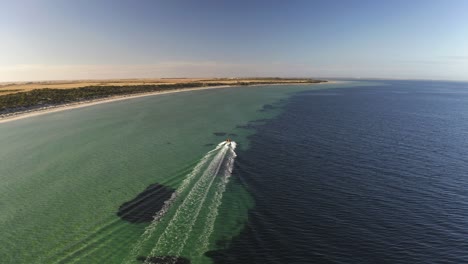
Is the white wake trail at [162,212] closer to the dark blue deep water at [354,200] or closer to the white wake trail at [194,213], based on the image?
the white wake trail at [194,213]

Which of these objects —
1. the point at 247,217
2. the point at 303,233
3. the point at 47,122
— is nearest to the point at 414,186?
the point at 303,233

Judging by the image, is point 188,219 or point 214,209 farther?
point 214,209

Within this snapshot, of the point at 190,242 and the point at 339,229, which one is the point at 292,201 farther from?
the point at 190,242

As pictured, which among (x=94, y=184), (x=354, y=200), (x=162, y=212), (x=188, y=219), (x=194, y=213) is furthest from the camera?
(x=94, y=184)

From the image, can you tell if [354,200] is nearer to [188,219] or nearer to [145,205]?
[188,219]

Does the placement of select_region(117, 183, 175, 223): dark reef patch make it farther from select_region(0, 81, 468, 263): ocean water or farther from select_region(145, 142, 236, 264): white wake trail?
select_region(145, 142, 236, 264): white wake trail

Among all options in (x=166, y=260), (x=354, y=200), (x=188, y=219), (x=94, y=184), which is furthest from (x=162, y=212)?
(x=354, y=200)
